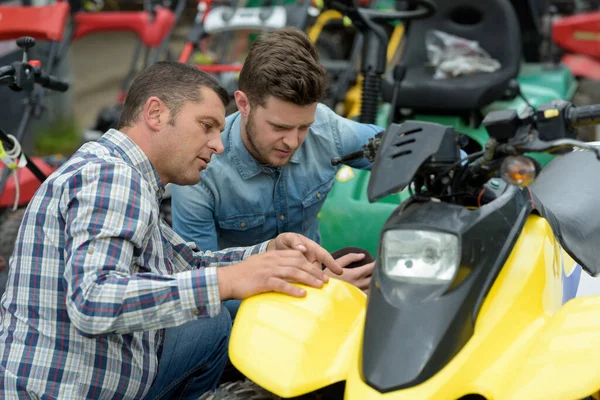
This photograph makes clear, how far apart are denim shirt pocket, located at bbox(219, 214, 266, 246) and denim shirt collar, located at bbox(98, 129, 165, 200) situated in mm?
623

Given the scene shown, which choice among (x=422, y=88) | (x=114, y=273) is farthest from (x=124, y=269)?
(x=422, y=88)

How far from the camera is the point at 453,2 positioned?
4246mm

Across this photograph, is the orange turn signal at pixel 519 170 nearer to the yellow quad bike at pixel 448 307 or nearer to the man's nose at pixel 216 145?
the yellow quad bike at pixel 448 307

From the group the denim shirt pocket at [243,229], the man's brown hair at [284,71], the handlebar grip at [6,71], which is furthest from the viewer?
the handlebar grip at [6,71]

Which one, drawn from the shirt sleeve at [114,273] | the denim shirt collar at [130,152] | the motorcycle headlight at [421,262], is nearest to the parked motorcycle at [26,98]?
the denim shirt collar at [130,152]

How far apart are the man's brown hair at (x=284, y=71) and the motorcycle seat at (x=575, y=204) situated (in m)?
0.64

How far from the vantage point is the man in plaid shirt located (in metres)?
1.57

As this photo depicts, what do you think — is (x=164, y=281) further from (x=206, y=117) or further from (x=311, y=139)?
(x=311, y=139)

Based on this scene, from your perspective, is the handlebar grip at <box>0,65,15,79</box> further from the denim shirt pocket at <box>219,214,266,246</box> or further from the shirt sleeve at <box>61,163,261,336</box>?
the shirt sleeve at <box>61,163,261,336</box>

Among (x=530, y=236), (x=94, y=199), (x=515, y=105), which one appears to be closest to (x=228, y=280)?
(x=94, y=199)

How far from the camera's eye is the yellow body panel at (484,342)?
1.33 meters

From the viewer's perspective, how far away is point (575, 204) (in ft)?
7.45

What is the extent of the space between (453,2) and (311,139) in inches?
78.0

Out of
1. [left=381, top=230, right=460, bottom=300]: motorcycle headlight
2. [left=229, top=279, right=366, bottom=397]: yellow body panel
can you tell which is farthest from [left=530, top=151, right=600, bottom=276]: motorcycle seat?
[left=229, top=279, right=366, bottom=397]: yellow body panel
